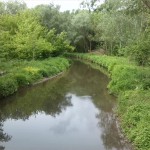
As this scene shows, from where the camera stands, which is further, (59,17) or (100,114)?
(59,17)

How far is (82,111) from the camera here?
20531mm

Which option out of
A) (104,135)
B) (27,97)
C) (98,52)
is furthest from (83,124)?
(98,52)

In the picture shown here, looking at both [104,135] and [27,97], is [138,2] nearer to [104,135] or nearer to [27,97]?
[104,135]

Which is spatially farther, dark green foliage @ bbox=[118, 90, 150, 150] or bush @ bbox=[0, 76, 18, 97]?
bush @ bbox=[0, 76, 18, 97]

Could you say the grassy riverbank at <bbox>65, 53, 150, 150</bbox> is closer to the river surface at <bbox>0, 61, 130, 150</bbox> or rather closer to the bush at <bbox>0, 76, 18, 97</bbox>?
the river surface at <bbox>0, 61, 130, 150</bbox>

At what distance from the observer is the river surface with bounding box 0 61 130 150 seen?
14.5 metres

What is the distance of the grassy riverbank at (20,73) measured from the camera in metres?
23.5

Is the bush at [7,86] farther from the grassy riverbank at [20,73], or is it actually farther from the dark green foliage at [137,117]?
the dark green foliage at [137,117]

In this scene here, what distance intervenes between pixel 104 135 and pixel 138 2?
9.37 m

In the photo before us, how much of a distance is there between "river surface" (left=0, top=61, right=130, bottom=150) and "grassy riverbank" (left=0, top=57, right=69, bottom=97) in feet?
2.44

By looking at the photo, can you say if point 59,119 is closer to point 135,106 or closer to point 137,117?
point 135,106

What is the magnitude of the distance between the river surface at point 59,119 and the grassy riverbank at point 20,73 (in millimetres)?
743

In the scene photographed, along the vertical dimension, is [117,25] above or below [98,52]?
above

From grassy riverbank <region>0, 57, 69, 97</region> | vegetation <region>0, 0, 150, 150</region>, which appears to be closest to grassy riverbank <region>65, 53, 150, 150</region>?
vegetation <region>0, 0, 150, 150</region>
